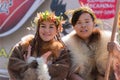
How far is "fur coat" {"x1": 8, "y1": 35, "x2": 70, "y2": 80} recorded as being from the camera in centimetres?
341

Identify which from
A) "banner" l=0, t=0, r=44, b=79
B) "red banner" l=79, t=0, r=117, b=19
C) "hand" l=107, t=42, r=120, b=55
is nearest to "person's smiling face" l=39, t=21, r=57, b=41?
"hand" l=107, t=42, r=120, b=55

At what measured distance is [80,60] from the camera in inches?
137

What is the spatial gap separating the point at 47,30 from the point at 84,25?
33cm

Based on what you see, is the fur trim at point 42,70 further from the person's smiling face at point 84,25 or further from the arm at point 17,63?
the person's smiling face at point 84,25

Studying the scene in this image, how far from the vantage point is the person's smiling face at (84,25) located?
3465 mm

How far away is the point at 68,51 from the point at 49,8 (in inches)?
95.9

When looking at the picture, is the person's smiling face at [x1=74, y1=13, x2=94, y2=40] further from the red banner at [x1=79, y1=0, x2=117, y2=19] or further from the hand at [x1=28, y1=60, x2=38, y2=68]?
the red banner at [x1=79, y1=0, x2=117, y2=19]

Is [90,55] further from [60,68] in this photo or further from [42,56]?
[42,56]

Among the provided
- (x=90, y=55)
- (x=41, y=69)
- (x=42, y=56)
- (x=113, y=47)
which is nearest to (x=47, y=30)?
(x=42, y=56)

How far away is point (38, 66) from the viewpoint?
11.3ft

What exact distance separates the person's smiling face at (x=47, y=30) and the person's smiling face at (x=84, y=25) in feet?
0.69

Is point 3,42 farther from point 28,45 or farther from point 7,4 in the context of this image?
point 28,45

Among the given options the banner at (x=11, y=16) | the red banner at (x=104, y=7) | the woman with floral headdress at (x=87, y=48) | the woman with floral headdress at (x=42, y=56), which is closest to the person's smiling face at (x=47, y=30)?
the woman with floral headdress at (x=42, y=56)

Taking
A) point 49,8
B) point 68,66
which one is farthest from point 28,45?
point 49,8
